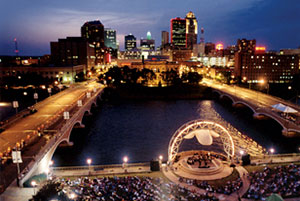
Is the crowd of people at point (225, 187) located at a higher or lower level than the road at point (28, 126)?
lower

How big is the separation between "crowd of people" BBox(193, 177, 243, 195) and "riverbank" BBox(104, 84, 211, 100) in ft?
266

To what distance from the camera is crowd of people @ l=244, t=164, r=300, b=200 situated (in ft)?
80.2

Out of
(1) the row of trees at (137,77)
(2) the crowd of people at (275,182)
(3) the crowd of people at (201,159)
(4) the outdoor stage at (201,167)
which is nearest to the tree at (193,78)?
(1) the row of trees at (137,77)

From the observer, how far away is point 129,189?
82.7 ft

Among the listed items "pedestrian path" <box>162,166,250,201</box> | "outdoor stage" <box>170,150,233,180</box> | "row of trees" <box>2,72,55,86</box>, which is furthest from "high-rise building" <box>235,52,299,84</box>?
"pedestrian path" <box>162,166,250,201</box>

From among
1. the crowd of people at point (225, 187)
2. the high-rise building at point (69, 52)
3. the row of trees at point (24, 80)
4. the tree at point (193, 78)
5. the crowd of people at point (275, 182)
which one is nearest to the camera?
the crowd of people at point (275, 182)

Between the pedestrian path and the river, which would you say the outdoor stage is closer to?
the pedestrian path

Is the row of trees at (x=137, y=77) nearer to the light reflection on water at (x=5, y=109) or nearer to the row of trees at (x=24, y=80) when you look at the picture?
the row of trees at (x=24, y=80)

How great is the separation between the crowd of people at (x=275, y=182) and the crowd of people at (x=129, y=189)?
457 cm

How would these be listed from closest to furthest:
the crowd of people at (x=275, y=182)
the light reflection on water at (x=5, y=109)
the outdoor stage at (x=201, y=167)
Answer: the crowd of people at (x=275, y=182), the outdoor stage at (x=201, y=167), the light reflection on water at (x=5, y=109)

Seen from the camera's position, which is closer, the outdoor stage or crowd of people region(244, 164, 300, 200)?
crowd of people region(244, 164, 300, 200)

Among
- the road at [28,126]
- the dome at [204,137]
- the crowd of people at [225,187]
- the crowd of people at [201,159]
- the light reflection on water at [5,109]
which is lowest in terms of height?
the light reflection on water at [5,109]

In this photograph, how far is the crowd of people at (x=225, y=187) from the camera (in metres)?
25.3

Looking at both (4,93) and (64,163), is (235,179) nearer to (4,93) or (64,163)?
(64,163)
